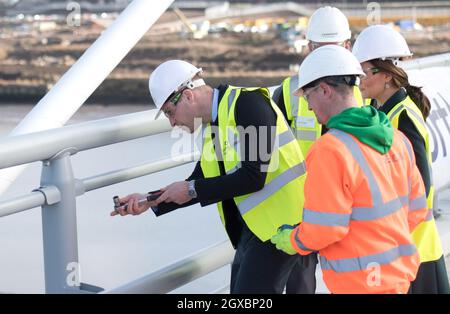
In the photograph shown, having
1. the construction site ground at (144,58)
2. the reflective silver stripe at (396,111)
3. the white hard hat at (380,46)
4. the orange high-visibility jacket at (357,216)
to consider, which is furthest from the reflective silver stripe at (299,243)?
the construction site ground at (144,58)

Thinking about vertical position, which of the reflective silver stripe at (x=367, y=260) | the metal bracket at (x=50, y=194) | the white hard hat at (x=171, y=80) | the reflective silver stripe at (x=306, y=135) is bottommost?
the reflective silver stripe at (x=367, y=260)

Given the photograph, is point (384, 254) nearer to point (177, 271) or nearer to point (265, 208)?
point (265, 208)

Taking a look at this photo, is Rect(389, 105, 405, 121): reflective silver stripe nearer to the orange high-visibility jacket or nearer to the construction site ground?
the orange high-visibility jacket

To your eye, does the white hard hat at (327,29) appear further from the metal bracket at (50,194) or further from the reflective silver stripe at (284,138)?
the metal bracket at (50,194)

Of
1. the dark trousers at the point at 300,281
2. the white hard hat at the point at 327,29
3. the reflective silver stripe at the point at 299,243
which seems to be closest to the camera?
the reflective silver stripe at the point at 299,243

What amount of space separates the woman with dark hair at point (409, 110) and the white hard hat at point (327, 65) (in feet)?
1.92

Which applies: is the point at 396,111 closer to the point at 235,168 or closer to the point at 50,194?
the point at 235,168

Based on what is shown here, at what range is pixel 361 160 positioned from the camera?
2832 mm

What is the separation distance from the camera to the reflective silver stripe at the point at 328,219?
9.22 feet

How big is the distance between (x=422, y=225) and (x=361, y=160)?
0.77 metres

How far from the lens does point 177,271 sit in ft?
14.0

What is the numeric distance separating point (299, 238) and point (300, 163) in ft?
2.55

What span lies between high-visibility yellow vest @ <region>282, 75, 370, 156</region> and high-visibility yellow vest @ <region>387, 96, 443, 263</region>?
0.83m

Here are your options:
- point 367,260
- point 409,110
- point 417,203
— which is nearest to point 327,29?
point 409,110
